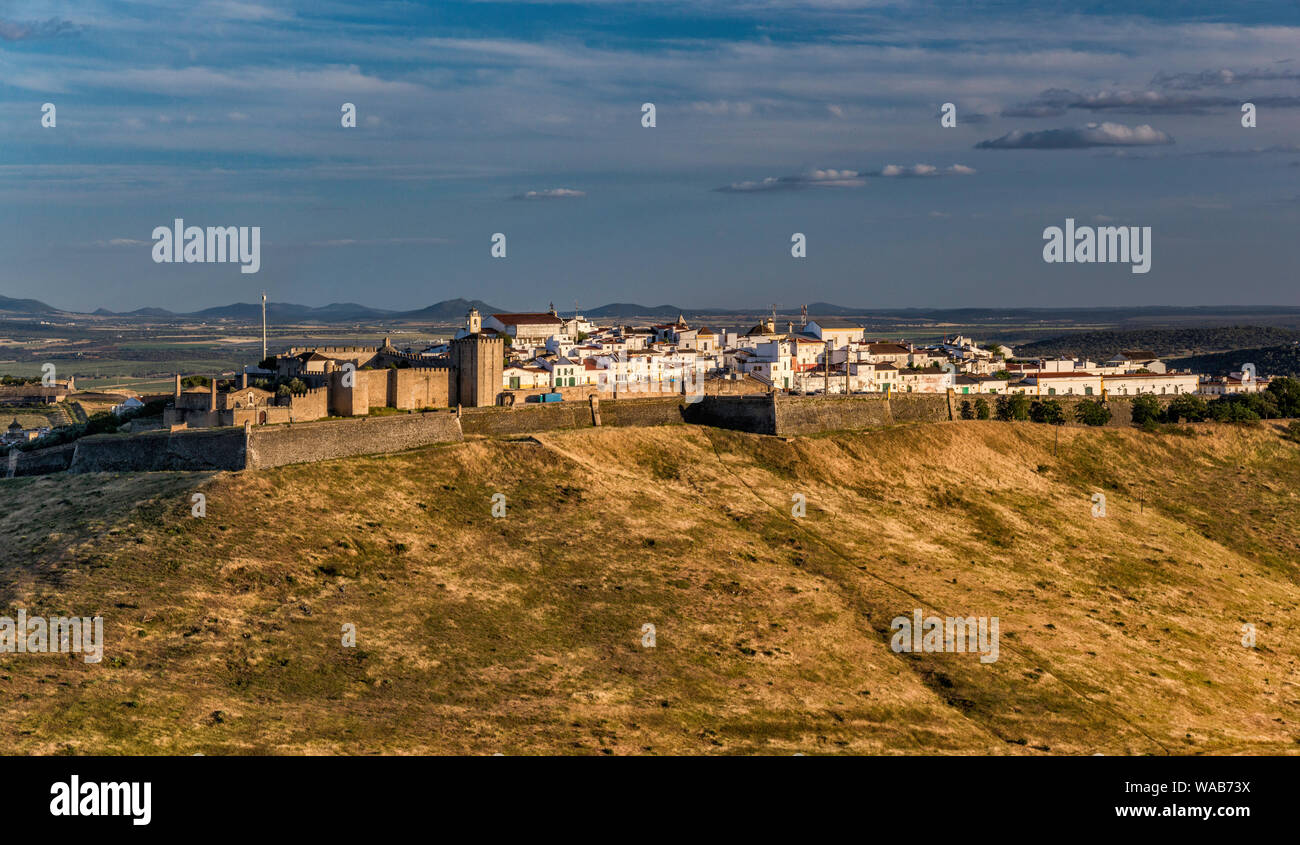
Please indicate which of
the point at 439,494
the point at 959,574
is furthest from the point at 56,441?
the point at 959,574

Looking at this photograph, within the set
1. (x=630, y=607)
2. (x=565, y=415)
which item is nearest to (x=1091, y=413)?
(x=565, y=415)

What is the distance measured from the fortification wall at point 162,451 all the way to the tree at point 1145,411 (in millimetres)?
57435

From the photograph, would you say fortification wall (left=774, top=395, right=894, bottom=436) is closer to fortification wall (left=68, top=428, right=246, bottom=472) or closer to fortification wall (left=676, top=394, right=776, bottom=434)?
fortification wall (left=676, top=394, right=776, bottom=434)

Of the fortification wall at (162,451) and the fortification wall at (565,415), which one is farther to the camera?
the fortification wall at (565,415)

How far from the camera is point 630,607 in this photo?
47281 millimetres

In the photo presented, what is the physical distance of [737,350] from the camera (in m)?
99.0

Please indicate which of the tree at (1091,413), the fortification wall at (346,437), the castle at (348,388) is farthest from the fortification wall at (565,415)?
the tree at (1091,413)

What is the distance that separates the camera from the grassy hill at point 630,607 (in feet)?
123

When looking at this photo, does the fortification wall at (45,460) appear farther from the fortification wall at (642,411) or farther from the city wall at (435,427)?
the fortification wall at (642,411)

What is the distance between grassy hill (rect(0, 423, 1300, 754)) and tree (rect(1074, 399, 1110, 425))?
53.1 ft

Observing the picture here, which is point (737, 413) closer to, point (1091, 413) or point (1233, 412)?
point (1091, 413)

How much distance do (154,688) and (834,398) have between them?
44.8 m

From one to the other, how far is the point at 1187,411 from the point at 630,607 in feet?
179
